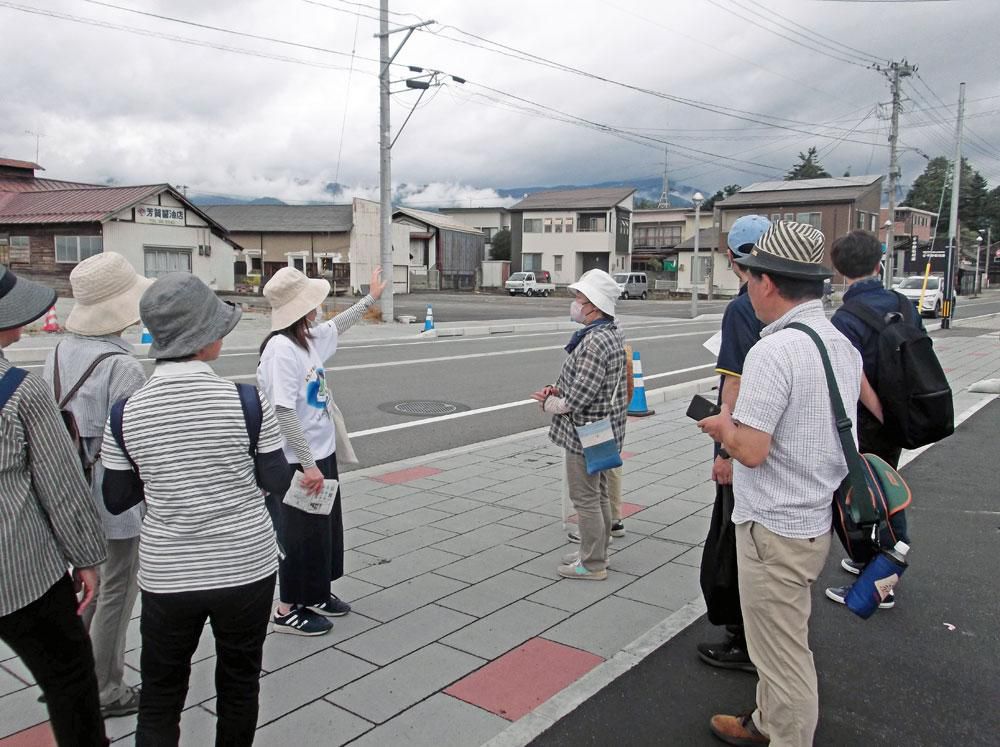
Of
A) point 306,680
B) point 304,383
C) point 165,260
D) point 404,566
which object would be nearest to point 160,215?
point 165,260

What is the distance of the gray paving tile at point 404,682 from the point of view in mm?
3258

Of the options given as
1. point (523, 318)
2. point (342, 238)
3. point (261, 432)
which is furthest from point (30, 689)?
point (342, 238)

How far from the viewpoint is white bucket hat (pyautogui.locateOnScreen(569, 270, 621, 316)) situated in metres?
4.47

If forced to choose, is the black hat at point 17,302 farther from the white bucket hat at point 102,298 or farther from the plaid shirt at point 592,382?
the plaid shirt at point 592,382

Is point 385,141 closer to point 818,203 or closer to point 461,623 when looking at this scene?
point 461,623

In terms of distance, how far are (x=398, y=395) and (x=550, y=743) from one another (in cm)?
918

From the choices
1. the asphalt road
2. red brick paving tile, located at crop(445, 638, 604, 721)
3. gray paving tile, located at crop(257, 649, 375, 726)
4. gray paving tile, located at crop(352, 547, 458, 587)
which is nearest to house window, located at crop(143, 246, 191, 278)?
gray paving tile, located at crop(352, 547, 458, 587)

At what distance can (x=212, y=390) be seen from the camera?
2408 mm

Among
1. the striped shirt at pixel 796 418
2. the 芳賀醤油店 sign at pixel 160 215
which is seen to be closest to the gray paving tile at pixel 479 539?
the striped shirt at pixel 796 418

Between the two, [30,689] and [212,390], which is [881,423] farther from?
[30,689]

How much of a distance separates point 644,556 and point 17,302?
3.90 m

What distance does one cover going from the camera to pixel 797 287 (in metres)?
2.66

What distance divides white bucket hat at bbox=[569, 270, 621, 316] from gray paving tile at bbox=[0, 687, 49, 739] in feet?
10.6

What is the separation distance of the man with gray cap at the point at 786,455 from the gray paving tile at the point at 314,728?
160 cm
